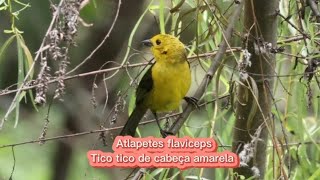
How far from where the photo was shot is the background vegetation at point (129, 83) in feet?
2.70

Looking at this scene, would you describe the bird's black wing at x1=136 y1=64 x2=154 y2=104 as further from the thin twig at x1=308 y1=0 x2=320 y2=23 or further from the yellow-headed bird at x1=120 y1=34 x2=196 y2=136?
the thin twig at x1=308 y1=0 x2=320 y2=23

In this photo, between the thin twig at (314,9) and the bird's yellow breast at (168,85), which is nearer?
the thin twig at (314,9)

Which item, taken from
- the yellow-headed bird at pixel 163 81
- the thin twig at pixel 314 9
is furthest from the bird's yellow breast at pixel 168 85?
the thin twig at pixel 314 9

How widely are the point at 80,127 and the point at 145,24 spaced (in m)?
0.25

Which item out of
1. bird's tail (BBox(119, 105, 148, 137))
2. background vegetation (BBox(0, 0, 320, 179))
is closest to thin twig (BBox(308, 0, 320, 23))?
background vegetation (BBox(0, 0, 320, 179))

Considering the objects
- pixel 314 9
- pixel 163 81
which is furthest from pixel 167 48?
pixel 314 9

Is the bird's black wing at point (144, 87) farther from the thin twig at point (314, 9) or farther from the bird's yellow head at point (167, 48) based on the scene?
the thin twig at point (314, 9)

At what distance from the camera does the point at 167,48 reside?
2.75 ft

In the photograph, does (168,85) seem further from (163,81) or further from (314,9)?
(314,9)

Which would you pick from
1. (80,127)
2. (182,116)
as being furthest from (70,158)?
(182,116)

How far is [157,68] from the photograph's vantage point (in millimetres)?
874

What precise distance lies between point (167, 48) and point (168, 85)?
0.23ft

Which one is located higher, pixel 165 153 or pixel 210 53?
pixel 210 53

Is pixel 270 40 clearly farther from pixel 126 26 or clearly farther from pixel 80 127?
pixel 80 127
